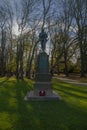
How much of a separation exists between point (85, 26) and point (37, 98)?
2881 cm

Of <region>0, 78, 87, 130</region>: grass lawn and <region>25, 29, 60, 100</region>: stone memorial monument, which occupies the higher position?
<region>25, 29, 60, 100</region>: stone memorial monument

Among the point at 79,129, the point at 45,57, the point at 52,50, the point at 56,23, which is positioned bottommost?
the point at 79,129

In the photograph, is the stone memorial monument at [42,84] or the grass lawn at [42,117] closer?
the grass lawn at [42,117]

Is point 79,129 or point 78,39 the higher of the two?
point 78,39

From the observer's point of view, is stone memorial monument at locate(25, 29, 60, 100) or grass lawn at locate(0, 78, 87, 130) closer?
grass lawn at locate(0, 78, 87, 130)

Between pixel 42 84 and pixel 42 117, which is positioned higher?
pixel 42 84

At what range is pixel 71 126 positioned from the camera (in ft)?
27.7

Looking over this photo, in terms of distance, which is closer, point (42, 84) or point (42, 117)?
point (42, 117)

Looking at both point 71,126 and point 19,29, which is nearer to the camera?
point 71,126

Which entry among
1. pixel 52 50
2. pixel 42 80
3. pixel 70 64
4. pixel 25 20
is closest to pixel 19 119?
pixel 42 80

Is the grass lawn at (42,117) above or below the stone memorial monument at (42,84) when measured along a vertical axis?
below

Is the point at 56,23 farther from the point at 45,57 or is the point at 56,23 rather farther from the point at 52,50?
the point at 45,57

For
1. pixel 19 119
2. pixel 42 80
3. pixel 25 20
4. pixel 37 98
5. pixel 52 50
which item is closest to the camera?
pixel 19 119

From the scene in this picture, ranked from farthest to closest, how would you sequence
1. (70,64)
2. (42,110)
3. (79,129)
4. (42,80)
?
(70,64) < (42,80) < (42,110) < (79,129)
